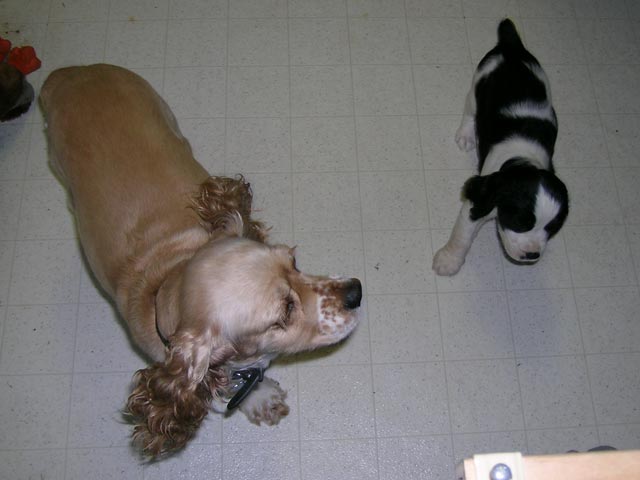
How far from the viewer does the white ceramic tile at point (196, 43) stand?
3861mm

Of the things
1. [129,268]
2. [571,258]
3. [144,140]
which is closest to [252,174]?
[144,140]

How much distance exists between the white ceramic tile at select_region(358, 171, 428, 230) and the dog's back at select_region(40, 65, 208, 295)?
1.33 meters

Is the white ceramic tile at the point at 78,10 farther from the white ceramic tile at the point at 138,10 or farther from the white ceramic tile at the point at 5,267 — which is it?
the white ceramic tile at the point at 5,267

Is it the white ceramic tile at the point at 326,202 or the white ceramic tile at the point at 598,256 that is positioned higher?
the white ceramic tile at the point at 326,202

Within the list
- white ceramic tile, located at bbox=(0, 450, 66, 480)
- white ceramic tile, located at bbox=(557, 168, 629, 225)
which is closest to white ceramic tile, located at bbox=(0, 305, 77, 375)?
white ceramic tile, located at bbox=(0, 450, 66, 480)

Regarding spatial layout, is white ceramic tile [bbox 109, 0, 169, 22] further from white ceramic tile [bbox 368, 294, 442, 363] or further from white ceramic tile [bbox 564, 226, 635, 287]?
white ceramic tile [bbox 564, 226, 635, 287]

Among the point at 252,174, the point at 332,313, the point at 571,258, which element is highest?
the point at 332,313

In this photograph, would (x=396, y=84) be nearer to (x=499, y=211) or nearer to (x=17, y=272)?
(x=499, y=211)

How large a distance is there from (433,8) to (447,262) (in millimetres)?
2281

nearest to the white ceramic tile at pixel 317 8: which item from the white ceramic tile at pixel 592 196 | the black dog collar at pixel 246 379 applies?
the white ceramic tile at pixel 592 196

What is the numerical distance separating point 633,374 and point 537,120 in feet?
5.70

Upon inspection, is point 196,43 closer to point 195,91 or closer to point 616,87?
point 195,91

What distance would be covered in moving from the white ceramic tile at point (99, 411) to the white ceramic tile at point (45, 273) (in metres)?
0.58

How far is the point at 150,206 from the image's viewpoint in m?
2.30
